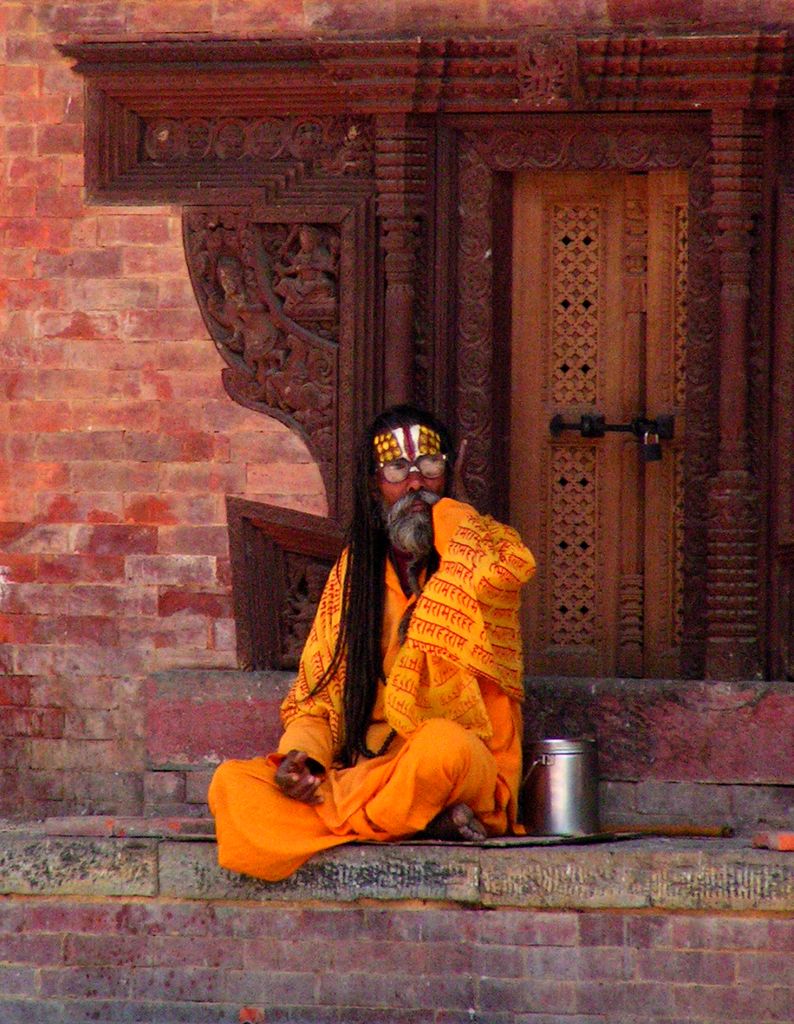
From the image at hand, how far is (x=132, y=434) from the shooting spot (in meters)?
10.5

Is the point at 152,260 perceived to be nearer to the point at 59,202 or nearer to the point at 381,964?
the point at 59,202

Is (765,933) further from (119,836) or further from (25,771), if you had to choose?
(25,771)

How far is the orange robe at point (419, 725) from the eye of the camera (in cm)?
892

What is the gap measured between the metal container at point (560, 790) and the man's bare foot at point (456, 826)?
44 centimetres

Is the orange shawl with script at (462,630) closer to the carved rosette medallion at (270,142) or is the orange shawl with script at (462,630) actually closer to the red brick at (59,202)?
the carved rosette medallion at (270,142)

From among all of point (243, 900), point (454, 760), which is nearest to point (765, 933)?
point (454, 760)

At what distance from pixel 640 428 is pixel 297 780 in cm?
224

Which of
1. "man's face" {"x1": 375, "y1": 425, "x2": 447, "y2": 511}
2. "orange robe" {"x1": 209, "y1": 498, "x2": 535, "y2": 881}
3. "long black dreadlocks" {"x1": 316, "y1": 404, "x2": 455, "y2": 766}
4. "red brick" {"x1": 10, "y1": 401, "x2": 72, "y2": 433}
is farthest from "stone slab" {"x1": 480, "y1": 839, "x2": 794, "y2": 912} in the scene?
"red brick" {"x1": 10, "y1": 401, "x2": 72, "y2": 433}

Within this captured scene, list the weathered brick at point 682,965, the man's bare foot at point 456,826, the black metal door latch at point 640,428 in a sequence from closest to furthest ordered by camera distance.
A: the weathered brick at point 682,965
the man's bare foot at point 456,826
the black metal door latch at point 640,428

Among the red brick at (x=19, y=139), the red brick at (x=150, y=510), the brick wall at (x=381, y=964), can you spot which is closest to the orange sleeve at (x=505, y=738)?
the brick wall at (x=381, y=964)

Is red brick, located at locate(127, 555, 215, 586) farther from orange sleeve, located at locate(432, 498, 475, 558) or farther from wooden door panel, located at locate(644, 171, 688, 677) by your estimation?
wooden door panel, located at locate(644, 171, 688, 677)

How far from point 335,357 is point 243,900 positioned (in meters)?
2.41

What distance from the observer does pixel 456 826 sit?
29.6 ft

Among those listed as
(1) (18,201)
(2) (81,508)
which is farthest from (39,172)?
(2) (81,508)
